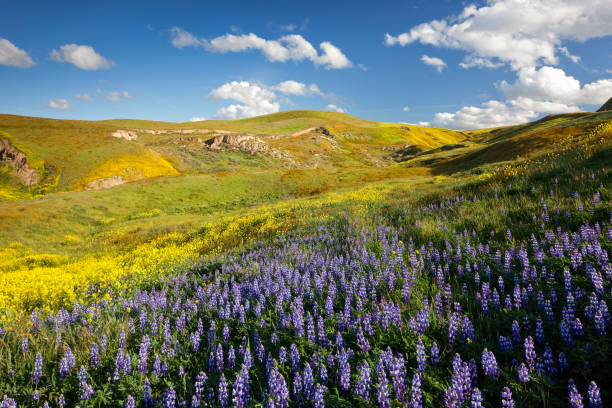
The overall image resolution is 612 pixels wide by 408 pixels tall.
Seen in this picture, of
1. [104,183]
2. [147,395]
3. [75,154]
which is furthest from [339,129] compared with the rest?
[147,395]

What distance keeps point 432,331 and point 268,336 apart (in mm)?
2041

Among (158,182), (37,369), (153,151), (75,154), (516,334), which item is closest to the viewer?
(516,334)

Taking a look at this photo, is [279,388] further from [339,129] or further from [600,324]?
[339,129]

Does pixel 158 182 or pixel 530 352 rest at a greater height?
pixel 158 182

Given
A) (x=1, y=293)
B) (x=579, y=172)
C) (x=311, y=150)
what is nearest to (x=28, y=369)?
(x=1, y=293)

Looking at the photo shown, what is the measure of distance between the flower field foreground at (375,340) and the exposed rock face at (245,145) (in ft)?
279

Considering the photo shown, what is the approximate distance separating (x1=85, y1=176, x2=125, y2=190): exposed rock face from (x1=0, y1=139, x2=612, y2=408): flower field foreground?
56048mm

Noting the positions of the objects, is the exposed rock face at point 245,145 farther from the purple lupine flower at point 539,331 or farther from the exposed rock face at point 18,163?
the purple lupine flower at point 539,331

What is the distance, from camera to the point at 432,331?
3277 millimetres

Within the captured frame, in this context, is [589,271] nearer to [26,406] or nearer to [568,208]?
[568,208]

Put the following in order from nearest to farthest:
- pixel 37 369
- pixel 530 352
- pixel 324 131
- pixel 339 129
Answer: pixel 530 352 < pixel 37 369 < pixel 324 131 < pixel 339 129

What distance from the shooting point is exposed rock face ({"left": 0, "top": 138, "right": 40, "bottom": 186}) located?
167 feet

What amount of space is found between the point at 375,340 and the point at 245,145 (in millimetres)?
90675

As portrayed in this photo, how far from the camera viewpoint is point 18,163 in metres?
53.1
